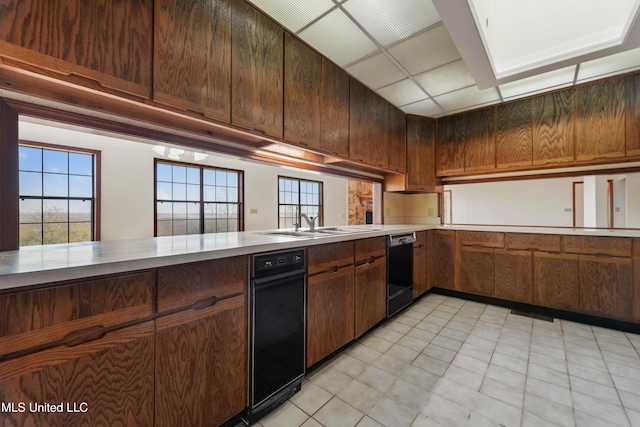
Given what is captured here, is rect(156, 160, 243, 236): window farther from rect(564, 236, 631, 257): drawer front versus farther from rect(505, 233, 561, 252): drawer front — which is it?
Answer: rect(564, 236, 631, 257): drawer front

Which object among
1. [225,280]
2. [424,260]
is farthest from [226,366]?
[424,260]

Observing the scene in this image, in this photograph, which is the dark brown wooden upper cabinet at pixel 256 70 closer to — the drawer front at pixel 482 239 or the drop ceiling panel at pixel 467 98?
the drop ceiling panel at pixel 467 98

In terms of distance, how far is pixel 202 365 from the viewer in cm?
112

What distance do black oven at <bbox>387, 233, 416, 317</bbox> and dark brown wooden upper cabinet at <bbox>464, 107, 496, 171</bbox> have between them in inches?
58.4

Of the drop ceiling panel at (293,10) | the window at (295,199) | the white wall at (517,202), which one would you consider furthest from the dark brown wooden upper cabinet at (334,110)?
the window at (295,199)

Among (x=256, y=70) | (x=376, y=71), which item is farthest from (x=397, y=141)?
(x=256, y=70)

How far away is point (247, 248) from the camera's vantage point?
1.28 metres

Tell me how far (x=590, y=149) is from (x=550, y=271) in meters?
1.38

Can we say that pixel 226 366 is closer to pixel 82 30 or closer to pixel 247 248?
pixel 247 248

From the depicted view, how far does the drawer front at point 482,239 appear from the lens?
9.59 feet

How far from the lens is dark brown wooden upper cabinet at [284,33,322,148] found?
190 centimetres

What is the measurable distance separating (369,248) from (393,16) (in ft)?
5.81

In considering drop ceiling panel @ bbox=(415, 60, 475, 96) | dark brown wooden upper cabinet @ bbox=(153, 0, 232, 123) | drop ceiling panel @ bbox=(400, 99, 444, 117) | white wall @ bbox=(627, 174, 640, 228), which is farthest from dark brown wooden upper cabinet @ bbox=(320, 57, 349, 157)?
white wall @ bbox=(627, 174, 640, 228)

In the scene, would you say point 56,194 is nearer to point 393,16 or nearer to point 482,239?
point 393,16
